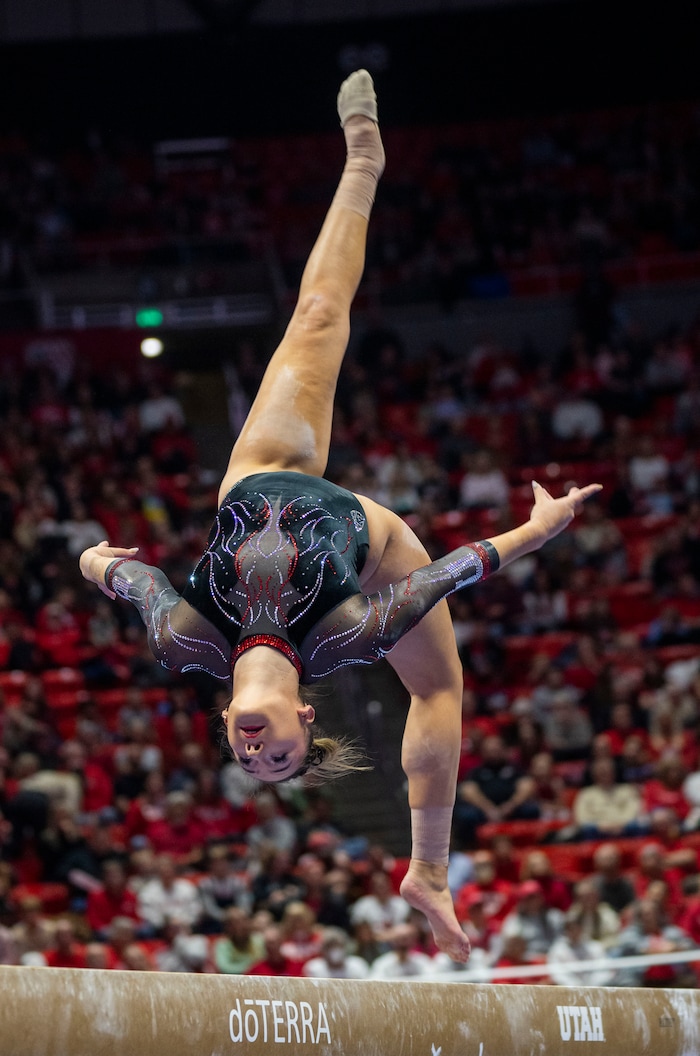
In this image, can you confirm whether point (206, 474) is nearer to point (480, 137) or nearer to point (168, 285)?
point (168, 285)

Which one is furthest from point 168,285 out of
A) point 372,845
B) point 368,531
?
point 368,531

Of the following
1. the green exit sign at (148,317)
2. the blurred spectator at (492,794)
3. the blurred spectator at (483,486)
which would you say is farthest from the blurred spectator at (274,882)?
the green exit sign at (148,317)

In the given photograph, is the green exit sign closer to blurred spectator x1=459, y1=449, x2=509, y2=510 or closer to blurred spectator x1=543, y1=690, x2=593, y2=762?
blurred spectator x1=459, y1=449, x2=509, y2=510

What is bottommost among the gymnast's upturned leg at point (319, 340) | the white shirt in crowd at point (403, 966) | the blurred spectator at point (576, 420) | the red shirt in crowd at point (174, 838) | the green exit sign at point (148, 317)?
the white shirt in crowd at point (403, 966)

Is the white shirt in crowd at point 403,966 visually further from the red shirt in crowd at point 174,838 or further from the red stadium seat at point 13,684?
the red stadium seat at point 13,684

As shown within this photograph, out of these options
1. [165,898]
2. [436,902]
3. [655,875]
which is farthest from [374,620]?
[655,875]

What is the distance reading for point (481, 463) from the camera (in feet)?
46.4

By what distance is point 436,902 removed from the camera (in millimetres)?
5074

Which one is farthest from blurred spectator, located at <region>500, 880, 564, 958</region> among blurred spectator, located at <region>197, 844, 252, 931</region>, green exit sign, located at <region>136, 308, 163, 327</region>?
green exit sign, located at <region>136, 308, 163, 327</region>

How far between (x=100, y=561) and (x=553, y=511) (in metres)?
1.56

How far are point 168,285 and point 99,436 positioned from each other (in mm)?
4477

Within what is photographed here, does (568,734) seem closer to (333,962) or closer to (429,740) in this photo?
(333,962)

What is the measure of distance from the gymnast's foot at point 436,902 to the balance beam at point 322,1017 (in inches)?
26.3

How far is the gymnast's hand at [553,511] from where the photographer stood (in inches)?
184
